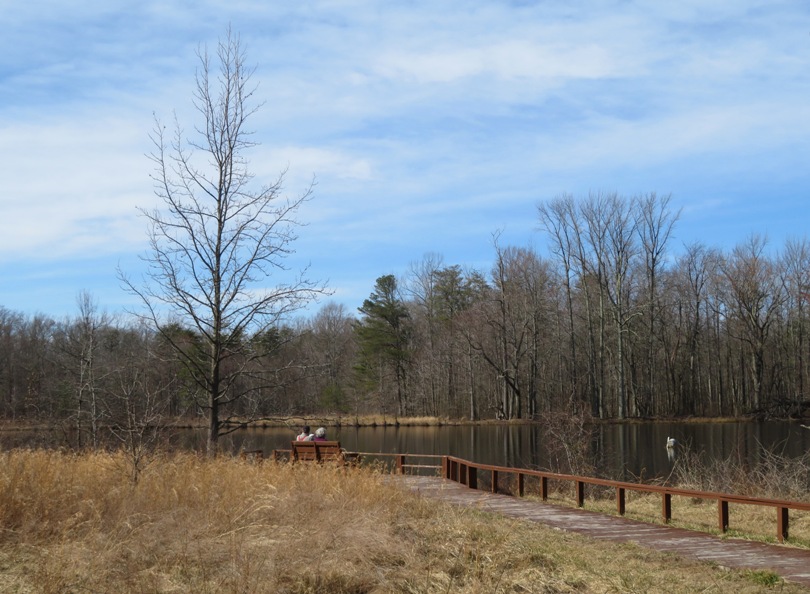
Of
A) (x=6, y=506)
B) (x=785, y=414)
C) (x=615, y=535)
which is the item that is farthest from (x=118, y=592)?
(x=785, y=414)

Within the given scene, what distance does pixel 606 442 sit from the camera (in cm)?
3788

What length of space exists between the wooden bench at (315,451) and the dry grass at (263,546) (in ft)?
19.8

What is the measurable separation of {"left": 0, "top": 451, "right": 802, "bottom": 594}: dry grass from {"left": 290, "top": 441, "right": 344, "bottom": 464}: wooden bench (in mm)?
6039

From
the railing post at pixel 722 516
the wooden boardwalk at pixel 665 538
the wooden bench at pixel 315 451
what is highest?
the wooden bench at pixel 315 451

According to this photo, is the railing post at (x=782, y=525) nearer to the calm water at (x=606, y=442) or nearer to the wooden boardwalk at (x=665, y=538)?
the wooden boardwalk at (x=665, y=538)

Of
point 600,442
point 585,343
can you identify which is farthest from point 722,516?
point 585,343

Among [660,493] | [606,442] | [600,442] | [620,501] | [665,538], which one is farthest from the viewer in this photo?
[606,442]

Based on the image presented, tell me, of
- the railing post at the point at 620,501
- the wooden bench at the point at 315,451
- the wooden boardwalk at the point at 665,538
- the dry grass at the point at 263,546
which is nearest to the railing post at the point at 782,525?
the wooden boardwalk at the point at 665,538

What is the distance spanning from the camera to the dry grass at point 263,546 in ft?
21.0

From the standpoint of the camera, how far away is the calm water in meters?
27.4

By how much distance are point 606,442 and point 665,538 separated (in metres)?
28.7

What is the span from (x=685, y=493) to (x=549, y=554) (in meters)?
3.69

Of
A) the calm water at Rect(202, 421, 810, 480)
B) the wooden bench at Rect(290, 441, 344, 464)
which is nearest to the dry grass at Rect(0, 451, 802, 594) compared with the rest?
the wooden bench at Rect(290, 441, 344, 464)

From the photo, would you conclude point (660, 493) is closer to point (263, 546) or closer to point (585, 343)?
point (263, 546)
